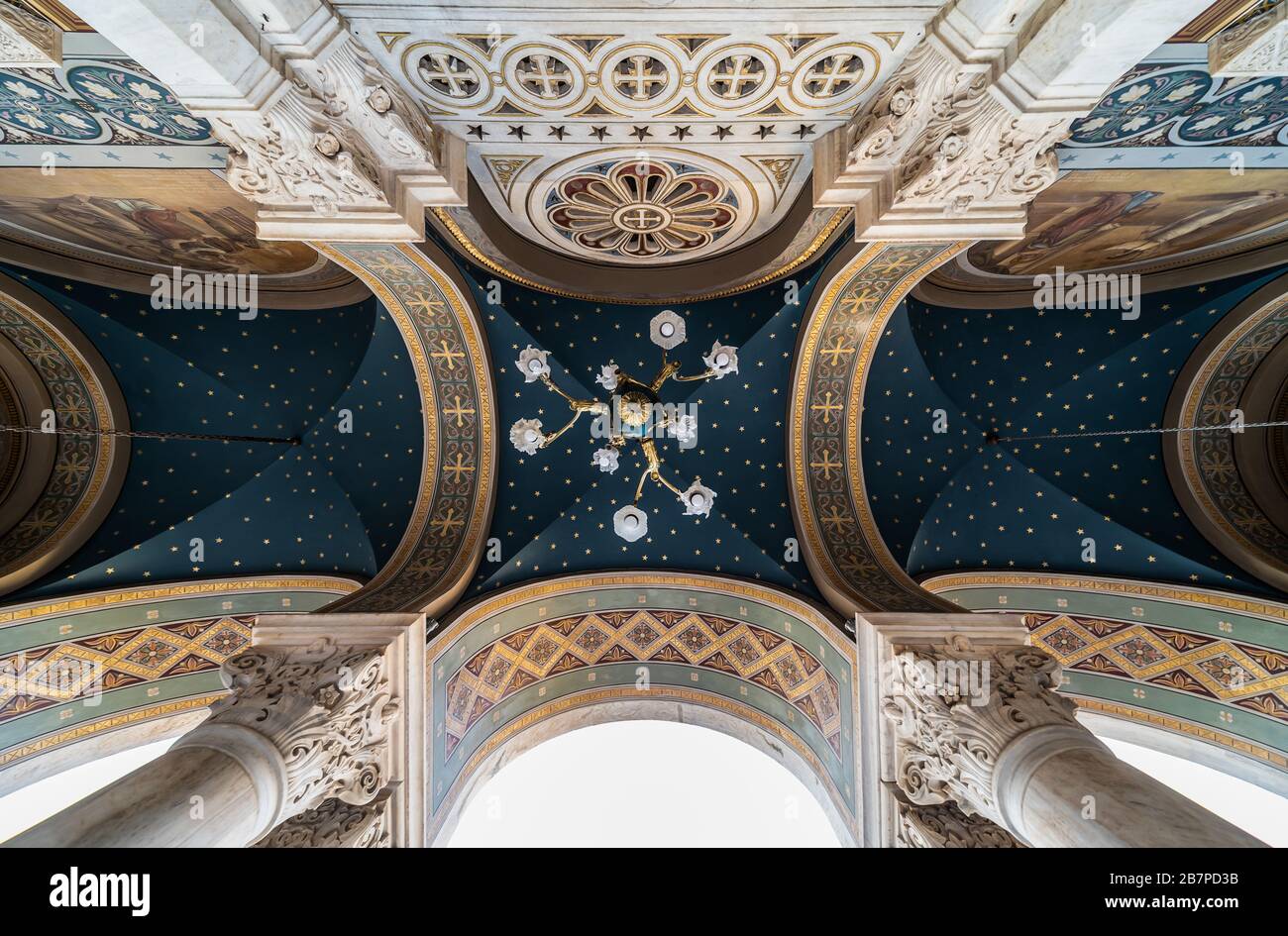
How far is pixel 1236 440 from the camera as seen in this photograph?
8.70m

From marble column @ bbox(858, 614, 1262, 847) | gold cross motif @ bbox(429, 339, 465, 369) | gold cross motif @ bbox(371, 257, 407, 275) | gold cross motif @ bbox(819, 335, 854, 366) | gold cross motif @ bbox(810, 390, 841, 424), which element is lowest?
marble column @ bbox(858, 614, 1262, 847)

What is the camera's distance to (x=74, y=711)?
27.1 feet

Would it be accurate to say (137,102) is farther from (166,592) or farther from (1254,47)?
(1254,47)

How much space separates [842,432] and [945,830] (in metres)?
5.62

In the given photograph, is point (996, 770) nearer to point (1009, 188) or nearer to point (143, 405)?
point (1009, 188)

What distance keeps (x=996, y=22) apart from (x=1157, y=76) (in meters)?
1.95

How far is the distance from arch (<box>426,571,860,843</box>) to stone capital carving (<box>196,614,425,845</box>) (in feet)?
2.76

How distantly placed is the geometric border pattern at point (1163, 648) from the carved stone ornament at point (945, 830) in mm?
3068

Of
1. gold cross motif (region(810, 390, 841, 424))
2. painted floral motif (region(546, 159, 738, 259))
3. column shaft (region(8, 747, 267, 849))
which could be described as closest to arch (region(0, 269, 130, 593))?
column shaft (region(8, 747, 267, 849))

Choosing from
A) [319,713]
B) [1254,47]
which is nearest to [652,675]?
[319,713]

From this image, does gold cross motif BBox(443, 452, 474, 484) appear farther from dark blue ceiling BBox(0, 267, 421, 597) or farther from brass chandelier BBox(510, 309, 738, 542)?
brass chandelier BBox(510, 309, 738, 542)

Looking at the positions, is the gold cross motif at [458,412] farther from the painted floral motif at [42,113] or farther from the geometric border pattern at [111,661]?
the geometric border pattern at [111,661]

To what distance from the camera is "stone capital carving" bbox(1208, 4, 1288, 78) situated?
3996mm

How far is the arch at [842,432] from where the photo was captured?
744cm
